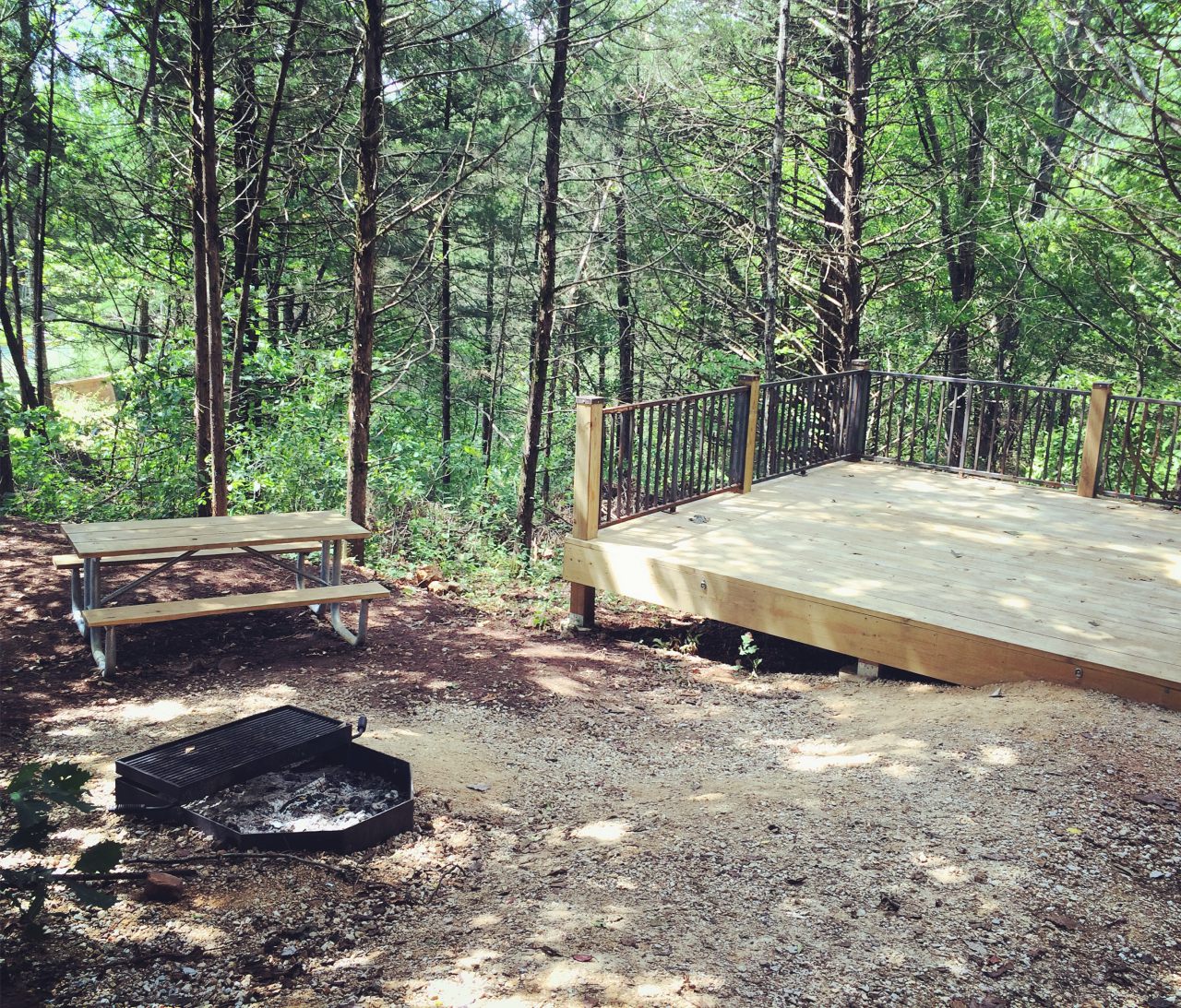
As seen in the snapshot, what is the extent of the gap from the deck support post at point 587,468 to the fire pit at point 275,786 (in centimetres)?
306

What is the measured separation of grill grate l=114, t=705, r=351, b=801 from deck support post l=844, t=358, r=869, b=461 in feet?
24.5

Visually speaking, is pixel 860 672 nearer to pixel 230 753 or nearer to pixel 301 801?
pixel 301 801

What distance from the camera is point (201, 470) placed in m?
9.20

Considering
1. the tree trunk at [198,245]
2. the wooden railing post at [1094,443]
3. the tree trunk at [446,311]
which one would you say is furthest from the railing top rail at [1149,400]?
the tree trunk at [446,311]

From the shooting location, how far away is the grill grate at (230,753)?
3539 mm

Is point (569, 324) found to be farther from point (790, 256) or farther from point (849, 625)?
point (849, 625)

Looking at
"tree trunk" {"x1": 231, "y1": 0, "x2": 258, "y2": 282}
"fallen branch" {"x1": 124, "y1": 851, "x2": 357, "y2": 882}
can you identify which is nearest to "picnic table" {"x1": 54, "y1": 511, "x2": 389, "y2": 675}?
"fallen branch" {"x1": 124, "y1": 851, "x2": 357, "y2": 882}

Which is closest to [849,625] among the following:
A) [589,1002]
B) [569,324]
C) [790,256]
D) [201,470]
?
[589,1002]

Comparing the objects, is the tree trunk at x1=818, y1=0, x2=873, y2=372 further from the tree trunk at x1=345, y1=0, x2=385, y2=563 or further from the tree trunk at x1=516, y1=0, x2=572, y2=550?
the tree trunk at x1=345, y1=0, x2=385, y2=563

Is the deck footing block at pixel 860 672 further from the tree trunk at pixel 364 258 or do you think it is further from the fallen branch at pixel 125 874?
the tree trunk at pixel 364 258

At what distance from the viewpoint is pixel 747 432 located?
838 cm

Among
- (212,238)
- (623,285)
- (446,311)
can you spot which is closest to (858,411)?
(212,238)

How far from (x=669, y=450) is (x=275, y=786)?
4.54 m

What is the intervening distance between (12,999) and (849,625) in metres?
4.69
